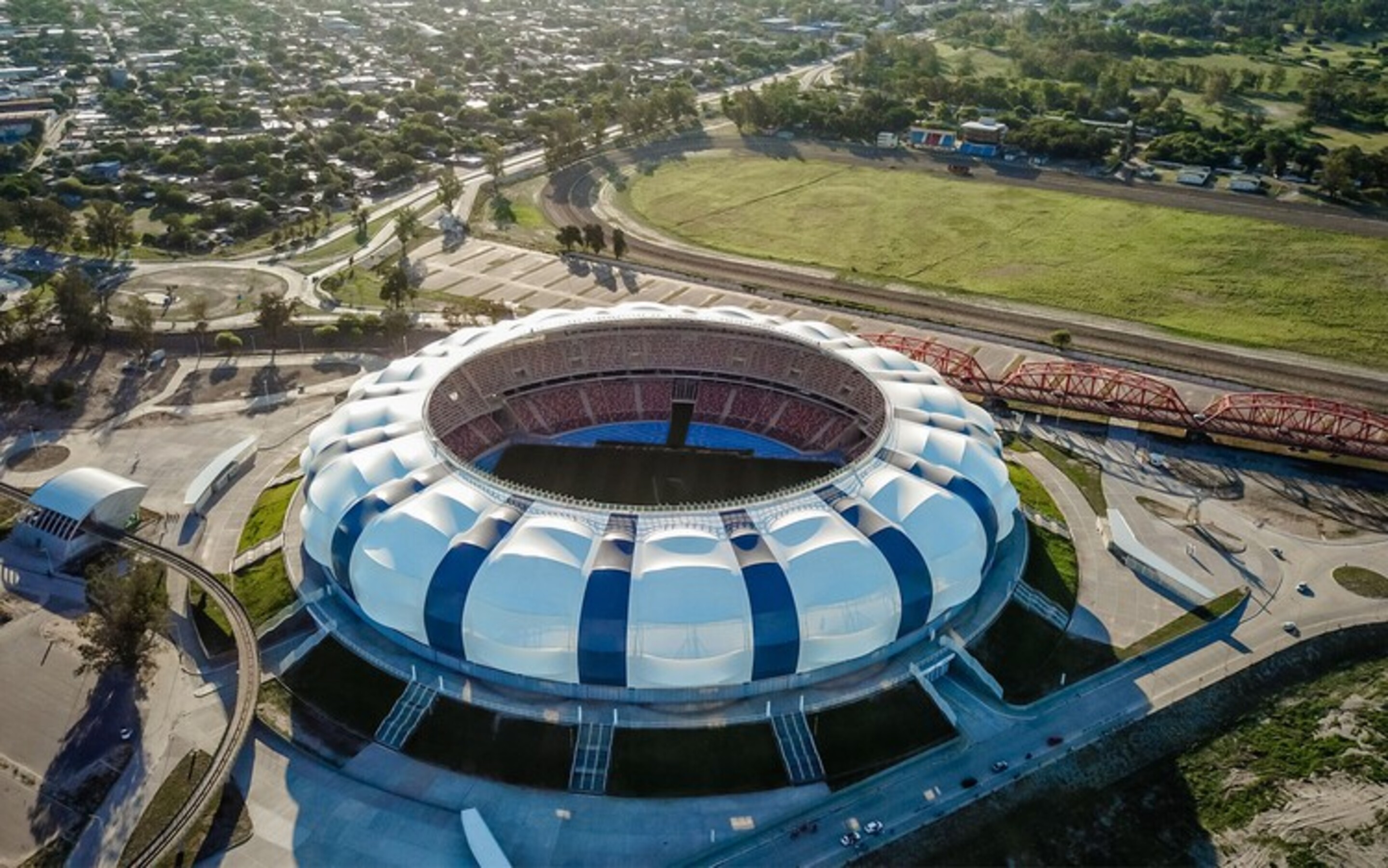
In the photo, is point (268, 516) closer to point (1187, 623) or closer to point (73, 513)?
point (73, 513)

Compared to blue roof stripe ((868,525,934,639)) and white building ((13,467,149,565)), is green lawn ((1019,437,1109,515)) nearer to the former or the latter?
blue roof stripe ((868,525,934,639))

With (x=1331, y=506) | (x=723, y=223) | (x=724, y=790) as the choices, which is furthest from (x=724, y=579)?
(x=723, y=223)

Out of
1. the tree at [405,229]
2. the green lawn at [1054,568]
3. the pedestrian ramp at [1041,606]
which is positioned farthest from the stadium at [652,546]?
the tree at [405,229]

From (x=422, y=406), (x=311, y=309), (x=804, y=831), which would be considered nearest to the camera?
(x=804, y=831)

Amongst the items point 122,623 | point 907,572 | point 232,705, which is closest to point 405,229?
point 122,623

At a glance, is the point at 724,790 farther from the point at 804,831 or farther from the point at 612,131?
the point at 612,131

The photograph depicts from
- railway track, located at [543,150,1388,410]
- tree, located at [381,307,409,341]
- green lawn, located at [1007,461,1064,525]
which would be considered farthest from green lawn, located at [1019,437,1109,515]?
tree, located at [381,307,409,341]
